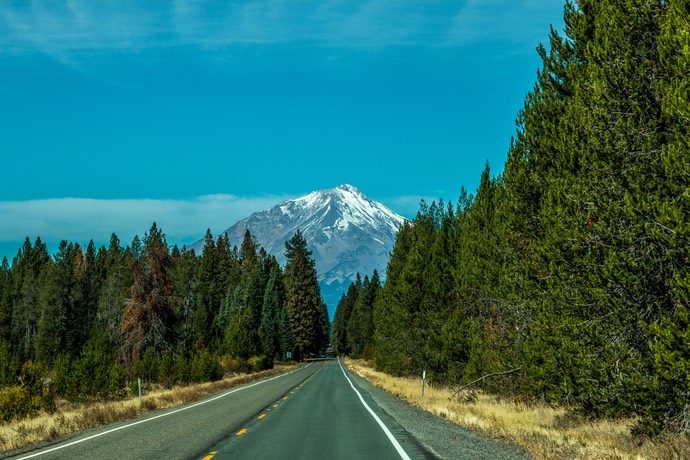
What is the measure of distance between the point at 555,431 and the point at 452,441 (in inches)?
105

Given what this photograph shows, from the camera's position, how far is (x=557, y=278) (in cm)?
1267

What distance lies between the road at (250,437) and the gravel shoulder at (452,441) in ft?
1.17

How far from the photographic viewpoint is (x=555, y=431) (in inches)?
548

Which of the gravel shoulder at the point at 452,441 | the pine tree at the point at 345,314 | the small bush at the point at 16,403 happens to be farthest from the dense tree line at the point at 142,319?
the pine tree at the point at 345,314

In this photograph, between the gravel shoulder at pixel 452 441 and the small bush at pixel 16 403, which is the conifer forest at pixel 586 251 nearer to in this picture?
the small bush at pixel 16 403

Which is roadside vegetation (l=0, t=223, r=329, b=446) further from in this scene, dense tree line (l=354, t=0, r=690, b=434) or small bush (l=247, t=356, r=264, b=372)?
dense tree line (l=354, t=0, r=690, b=434)

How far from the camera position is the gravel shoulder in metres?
11.1

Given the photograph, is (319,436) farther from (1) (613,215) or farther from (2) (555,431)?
(1) (613,215)

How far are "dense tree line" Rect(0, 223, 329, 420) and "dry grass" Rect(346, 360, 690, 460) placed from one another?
17.2 metres

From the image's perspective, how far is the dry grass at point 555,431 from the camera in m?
9.80

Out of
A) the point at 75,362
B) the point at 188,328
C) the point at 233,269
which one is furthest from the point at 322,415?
the point at 233,269

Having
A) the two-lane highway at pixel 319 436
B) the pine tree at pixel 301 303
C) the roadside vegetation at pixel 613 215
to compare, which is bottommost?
the two-lane highway at pixel 319 436

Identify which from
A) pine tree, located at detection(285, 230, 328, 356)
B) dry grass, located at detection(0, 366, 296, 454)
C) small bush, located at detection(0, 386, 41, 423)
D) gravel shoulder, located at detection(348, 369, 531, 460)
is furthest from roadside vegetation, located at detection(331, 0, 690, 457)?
pine tree, located at detection(285, 230, 328, 356)

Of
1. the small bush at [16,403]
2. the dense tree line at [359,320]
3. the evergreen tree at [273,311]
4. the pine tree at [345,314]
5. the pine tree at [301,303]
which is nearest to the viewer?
the small bush at [16,403]
